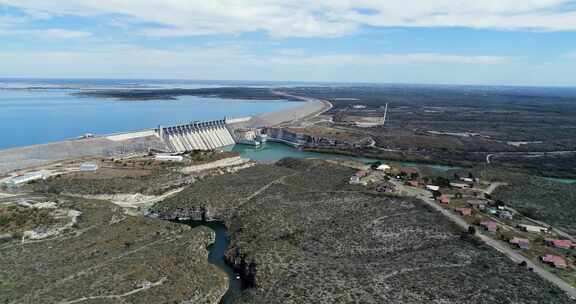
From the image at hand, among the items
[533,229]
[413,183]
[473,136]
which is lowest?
[473,136]

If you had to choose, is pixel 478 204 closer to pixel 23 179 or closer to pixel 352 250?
pixel 352 250

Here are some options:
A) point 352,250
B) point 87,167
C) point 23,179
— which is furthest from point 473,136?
point 23,179

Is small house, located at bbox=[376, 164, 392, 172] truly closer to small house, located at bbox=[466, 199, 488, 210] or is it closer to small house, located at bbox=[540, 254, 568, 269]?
small house, located at bbox=[466, 199, 488, 210]

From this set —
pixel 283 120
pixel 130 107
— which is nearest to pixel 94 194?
pixel 283 120

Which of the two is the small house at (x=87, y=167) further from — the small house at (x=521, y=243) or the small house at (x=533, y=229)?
the small house at (x=533, y=229)

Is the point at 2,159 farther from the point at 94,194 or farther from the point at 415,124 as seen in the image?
the point at 415,124
